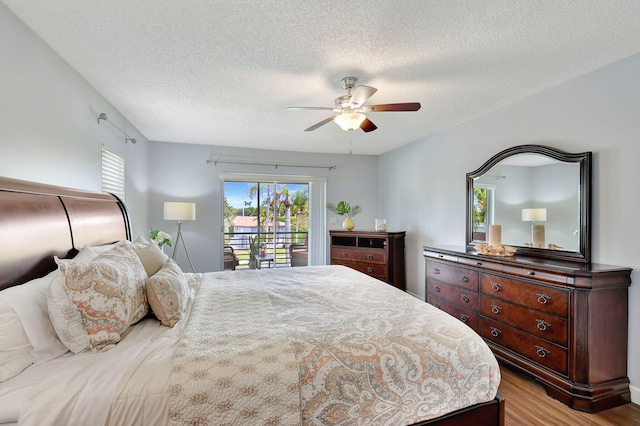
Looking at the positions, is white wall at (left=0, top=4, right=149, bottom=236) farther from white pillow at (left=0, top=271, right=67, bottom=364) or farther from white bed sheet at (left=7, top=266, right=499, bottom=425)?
white bed sheet at (left=7, top=266, right=499, bottom=425)

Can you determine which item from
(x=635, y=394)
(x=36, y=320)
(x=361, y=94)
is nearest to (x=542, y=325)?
(x=635, y=394)

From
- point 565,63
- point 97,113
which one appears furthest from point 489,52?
point 97,113

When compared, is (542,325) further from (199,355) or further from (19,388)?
(19,388)

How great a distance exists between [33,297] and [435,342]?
178 cm

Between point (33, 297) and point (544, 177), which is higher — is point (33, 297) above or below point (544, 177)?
below

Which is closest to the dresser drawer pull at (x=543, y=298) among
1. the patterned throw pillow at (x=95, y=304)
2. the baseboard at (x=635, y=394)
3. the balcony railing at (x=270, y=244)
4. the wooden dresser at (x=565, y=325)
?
the wooden dresser at (x=565, y=325)

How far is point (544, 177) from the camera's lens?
277 cm

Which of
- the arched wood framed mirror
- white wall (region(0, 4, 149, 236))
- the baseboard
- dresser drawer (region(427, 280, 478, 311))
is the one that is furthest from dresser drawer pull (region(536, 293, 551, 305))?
white wall (region(0, 4, 149, 236))

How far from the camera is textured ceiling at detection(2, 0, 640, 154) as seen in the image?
1666mm

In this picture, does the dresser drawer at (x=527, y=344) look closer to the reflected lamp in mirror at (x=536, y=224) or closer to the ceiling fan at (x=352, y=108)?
the reflected lamp in mirror at (x=536, y=224)

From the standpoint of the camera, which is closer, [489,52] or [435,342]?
[435,342]

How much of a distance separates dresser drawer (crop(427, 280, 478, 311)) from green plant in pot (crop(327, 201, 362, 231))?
1.84 m

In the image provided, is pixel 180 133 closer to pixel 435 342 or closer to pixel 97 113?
pixel 97 113

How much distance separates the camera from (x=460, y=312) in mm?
3086
